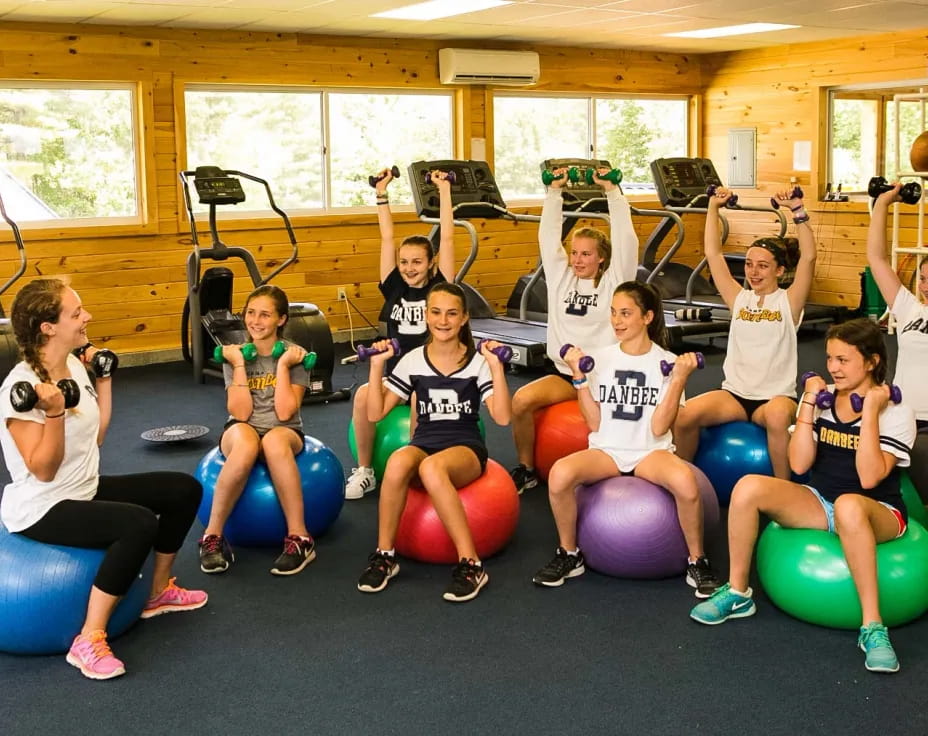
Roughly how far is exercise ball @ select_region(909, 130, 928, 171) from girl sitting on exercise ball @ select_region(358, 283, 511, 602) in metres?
4.64

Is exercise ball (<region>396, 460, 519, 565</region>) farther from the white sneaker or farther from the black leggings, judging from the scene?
the black leggings

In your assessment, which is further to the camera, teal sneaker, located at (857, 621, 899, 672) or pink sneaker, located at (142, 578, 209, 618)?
pink sneaker, located at (142, 578, 209, 618)

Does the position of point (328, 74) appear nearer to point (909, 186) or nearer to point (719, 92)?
point (719, 92)

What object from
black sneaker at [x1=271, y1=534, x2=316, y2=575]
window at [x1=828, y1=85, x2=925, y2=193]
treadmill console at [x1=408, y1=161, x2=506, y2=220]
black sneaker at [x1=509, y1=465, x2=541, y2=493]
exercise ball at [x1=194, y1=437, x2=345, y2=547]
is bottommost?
black sneaker at [x1=271, y1=534, x2=316, y2=575]

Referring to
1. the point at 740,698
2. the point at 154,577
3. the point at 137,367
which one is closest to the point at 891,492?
the point at 740,698

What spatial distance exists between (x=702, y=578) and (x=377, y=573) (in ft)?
3.57

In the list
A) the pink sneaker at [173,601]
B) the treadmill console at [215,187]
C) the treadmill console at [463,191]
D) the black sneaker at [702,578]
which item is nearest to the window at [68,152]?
the treadmill console at [215,187]

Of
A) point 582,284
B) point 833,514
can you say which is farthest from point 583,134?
point 833,514

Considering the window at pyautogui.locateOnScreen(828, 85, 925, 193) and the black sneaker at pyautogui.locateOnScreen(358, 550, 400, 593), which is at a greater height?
the window at pyautogui.locateOnScreen(828, 85, 925, 193)

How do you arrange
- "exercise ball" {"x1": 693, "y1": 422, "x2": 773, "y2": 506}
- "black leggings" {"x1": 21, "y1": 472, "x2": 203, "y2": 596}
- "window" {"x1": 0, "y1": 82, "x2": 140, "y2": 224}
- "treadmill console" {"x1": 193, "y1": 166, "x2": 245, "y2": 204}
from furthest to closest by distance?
"window" {"x1": 0, "y1": 82, "x2": 140, "y2": 224} < "treadmill console" {"x1": 193, "y1": 166, "x2": 245, "y2": 204} < "exercise ball" {"x1": 693, "y1": 422, "x2": 773, "y2": 506} < "black leggings" {"x1": 21, "y1": 472, "x2": 203, "y2": 596}

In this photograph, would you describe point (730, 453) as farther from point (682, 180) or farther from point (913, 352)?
point (682, 180)

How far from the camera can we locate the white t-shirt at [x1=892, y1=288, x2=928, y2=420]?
13.2ft

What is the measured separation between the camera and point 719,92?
10.7 m

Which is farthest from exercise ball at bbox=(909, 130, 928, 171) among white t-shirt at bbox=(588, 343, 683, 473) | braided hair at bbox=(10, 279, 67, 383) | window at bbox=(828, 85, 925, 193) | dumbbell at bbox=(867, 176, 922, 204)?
braided hair at bbox=(10, 279, 67, 383)
